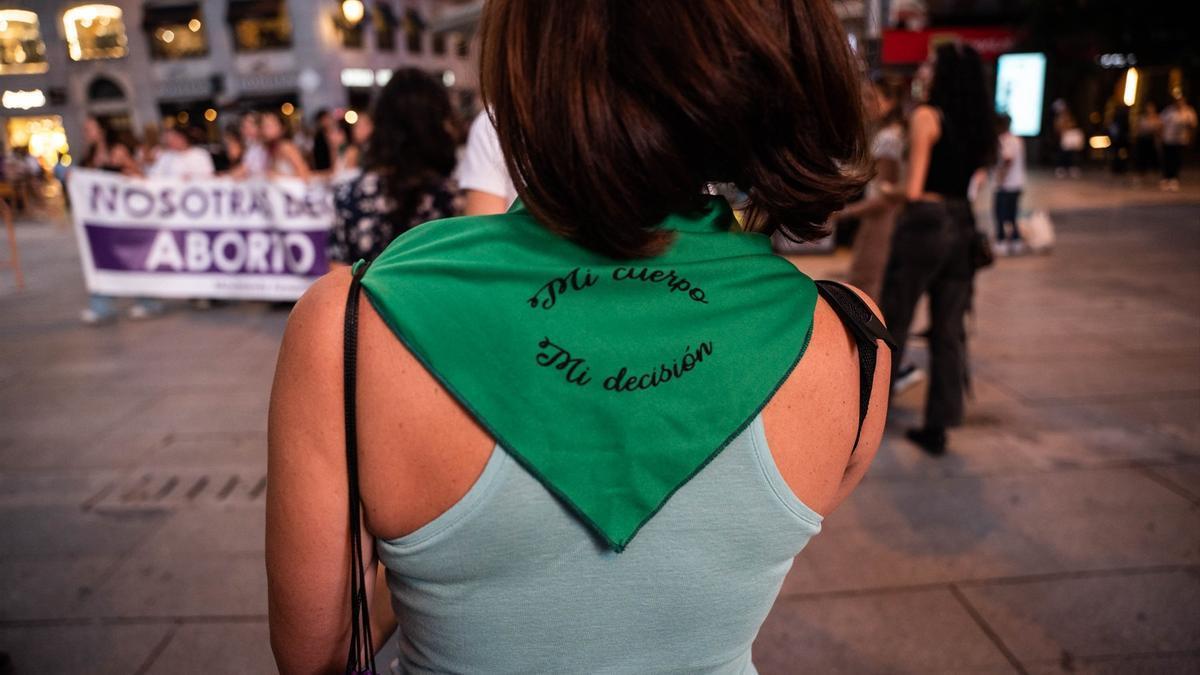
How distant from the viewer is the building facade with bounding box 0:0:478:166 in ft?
91.5

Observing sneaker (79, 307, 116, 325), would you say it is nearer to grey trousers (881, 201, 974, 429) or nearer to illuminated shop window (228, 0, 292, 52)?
grey trousers (881, 201, 974, 429)

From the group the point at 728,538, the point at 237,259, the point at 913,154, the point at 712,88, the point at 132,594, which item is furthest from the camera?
the point at 237,259

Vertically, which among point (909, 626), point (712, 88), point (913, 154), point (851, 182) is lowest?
point (909, 626)

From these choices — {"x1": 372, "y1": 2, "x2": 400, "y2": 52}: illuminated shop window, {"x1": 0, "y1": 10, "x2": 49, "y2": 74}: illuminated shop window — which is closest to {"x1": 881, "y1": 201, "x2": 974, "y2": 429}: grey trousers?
{"x1": 372, "y1": 2, "x2": 400, "y2": 52}: illuminated shop window

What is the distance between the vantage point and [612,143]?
0.75 meters

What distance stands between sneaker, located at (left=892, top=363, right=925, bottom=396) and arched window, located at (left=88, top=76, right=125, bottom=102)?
1273 inches

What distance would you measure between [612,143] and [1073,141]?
2096 cm

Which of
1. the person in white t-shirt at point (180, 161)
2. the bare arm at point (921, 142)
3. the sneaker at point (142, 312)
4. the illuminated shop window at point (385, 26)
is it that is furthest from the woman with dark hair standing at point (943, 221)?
the illuminated shop window at point (385, 26)

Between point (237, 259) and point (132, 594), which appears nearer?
point (132, 594)

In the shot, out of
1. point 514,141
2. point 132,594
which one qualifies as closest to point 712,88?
point 514,141

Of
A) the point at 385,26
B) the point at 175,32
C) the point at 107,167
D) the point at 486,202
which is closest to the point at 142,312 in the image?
the point at 107,167

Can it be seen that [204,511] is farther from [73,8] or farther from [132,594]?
[73,8]

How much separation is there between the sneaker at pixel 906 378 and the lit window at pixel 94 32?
32157 millimetres

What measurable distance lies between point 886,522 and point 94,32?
34.0 metres
